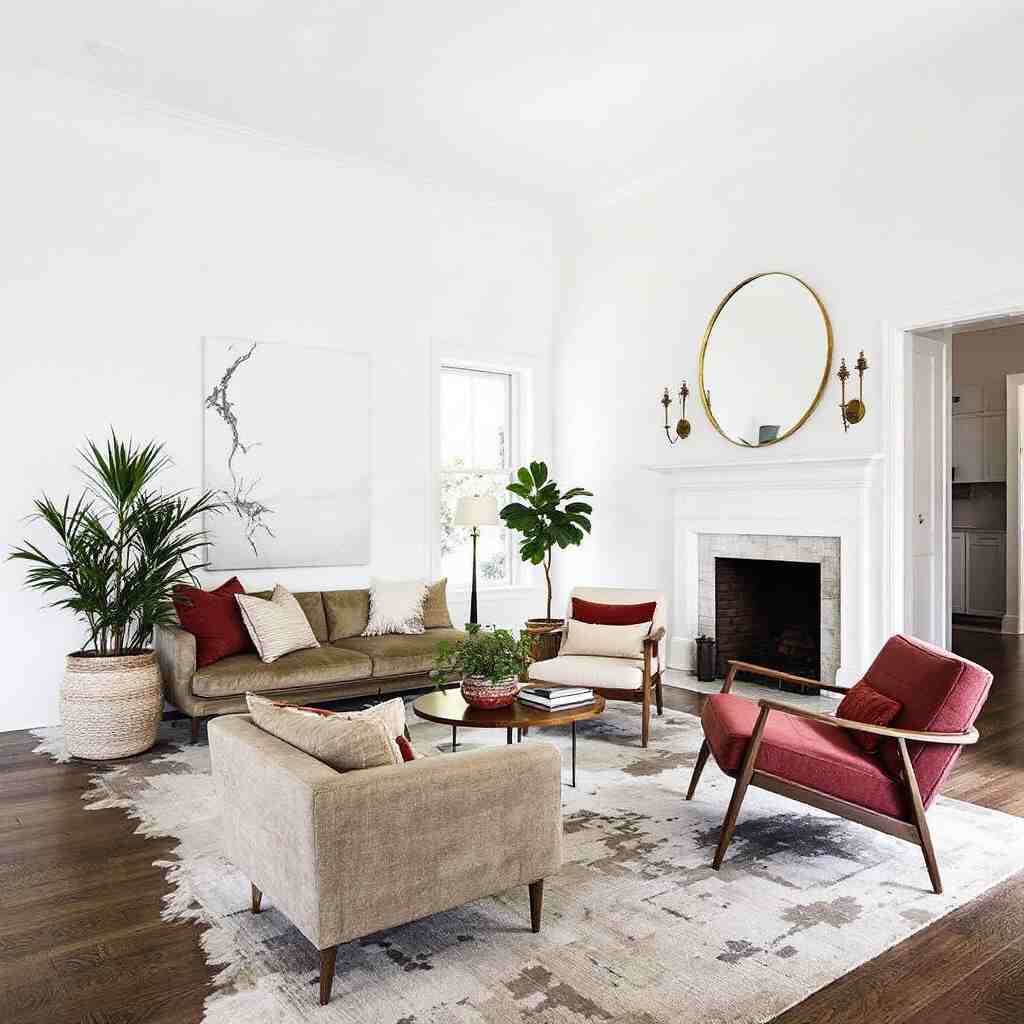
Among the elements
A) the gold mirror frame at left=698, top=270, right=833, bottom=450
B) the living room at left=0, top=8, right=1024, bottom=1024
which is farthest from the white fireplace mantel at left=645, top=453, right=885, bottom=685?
the gold mirror frame at left=698, top=270, right=833, bottom=450

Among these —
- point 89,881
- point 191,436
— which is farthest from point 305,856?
point 191,436

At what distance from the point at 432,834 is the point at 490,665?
146 cm

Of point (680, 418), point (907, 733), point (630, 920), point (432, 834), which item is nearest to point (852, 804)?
point (907, 733)

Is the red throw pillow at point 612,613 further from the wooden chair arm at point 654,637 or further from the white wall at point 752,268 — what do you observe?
the white wall at point 752,268

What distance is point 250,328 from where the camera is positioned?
580cm

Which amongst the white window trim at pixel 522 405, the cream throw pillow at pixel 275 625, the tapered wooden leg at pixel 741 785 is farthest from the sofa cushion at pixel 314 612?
the tapered wooden leg at pixel 741 785

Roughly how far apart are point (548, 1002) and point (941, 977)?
109cm

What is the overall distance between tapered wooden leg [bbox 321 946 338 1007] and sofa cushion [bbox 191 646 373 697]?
261 centimetres

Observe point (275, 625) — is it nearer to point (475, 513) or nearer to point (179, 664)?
point (179, 664)

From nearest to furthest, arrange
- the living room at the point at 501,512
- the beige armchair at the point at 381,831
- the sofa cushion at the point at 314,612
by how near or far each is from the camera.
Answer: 1. the beige armchair at the point at 381,831
2. the living room at the point at 501,512
3. the sofa cushion at the point at 314,612

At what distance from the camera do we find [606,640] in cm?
500

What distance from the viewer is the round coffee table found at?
11.7 ft

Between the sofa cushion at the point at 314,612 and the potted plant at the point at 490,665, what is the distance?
6.54 ft

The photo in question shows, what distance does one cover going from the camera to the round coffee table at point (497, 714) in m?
3.58
